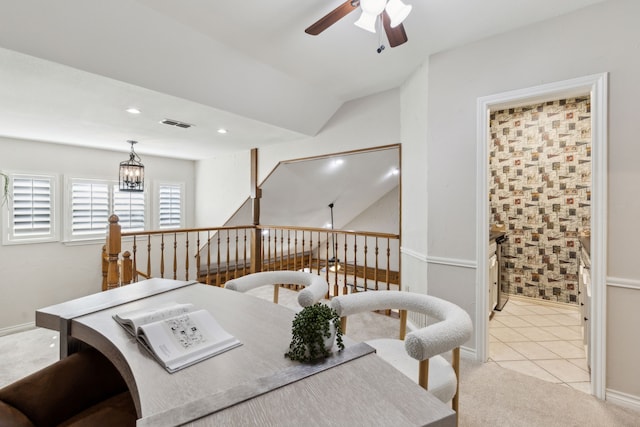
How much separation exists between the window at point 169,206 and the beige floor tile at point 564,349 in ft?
19.7

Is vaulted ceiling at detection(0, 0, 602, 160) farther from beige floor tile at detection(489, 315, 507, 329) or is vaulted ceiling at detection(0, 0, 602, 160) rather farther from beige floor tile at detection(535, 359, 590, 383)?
beige floor tile at detection(489, 315, 507, 329)

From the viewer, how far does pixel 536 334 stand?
9.58 ft

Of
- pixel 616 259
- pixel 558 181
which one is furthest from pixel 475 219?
pixel 558 181

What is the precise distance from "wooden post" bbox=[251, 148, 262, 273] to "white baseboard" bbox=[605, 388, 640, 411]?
3.96 meters

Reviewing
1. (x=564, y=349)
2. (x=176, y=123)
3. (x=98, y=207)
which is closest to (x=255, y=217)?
(x=176, y=123)

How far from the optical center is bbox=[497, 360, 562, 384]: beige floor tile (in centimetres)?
221

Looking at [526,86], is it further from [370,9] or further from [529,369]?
[529,369]

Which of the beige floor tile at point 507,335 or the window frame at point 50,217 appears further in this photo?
the window frame at point 50,217

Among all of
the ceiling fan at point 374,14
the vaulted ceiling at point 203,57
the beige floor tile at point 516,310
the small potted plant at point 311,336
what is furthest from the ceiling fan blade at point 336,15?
the beige floor tile at point 516,310

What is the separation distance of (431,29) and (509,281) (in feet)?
10.8

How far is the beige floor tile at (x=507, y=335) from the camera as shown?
111 inches

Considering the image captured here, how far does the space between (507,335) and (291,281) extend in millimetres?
2321

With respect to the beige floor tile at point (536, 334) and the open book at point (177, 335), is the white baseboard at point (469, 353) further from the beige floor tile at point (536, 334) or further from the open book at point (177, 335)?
the open book at point (177, 335)

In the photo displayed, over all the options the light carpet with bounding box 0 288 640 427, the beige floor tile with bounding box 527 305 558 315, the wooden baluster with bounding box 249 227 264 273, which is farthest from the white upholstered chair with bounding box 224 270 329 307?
the beige floor tile with bounding box 527 305 558 315
